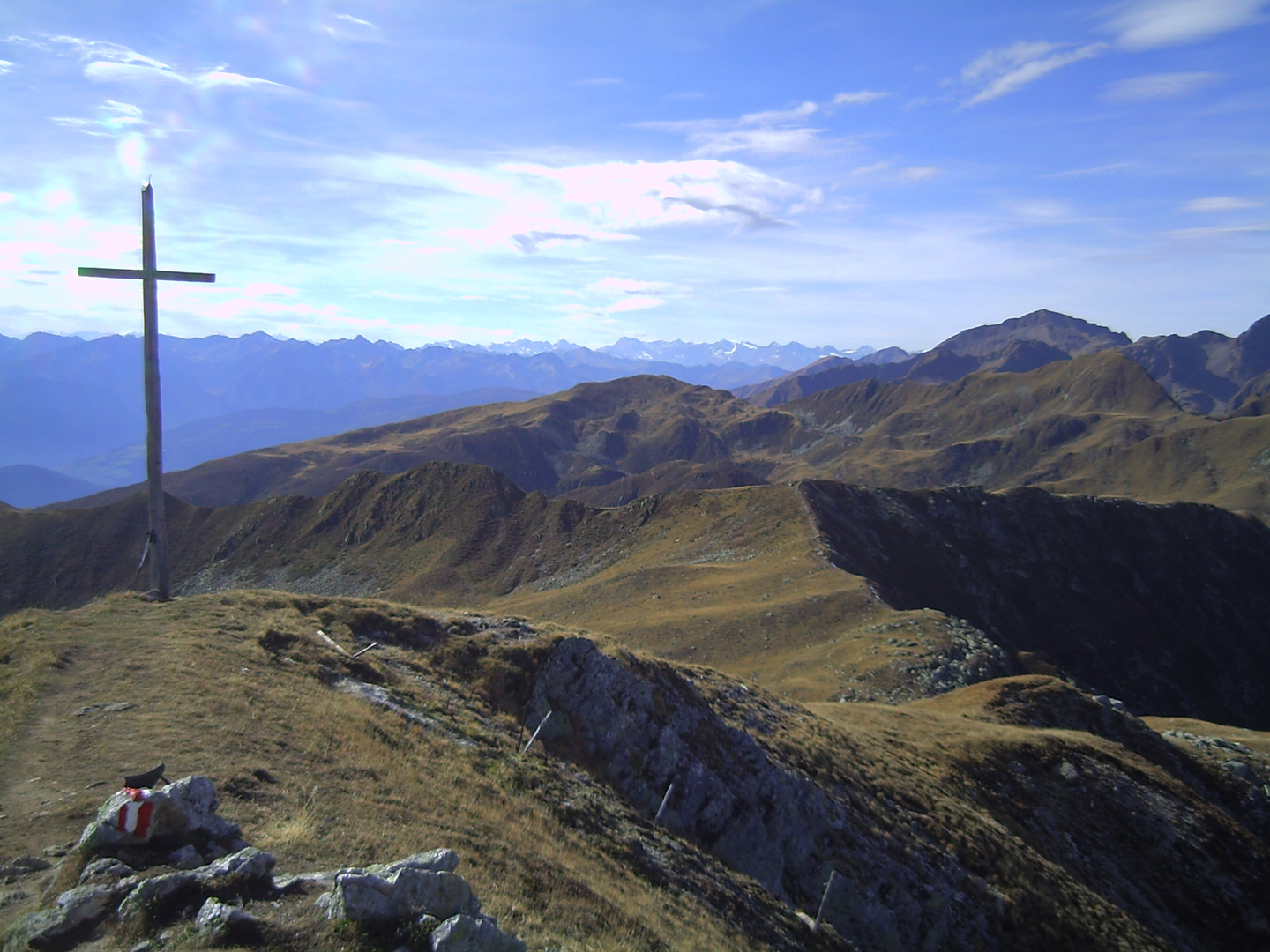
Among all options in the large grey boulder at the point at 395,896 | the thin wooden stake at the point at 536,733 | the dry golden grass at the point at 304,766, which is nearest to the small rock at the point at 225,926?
the dry golden grass at the point at 304,766

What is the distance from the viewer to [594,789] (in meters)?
15.6

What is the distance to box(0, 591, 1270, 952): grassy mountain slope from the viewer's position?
9.91 metres

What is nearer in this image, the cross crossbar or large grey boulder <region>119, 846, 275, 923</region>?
large grey boulder <region>119, 846, 275, 923</region>

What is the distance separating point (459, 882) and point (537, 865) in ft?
11.8

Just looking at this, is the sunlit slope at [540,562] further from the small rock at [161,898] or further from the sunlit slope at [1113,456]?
the sunlit slope at [1113,456]

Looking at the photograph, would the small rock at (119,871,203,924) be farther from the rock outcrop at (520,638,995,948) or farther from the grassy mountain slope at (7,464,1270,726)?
the grassy mountain slope at (7,464,1270,726)

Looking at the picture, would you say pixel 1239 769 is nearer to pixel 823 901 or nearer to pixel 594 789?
pixel 823 901

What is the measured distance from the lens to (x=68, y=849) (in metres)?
7.89

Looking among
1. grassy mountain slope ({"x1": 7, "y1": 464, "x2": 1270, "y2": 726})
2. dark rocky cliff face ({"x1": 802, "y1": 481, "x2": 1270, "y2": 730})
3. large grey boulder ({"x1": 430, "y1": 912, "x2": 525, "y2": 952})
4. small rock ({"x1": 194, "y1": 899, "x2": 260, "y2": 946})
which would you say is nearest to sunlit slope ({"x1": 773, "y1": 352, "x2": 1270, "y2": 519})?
dark rocky cliff face ({"x1": 802, "y1": 481, "x2": 1270, "y2": 730})

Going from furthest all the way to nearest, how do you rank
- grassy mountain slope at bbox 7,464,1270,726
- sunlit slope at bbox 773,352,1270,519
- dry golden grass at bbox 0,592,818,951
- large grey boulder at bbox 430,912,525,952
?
sunlit slope at bbox 773,352,1270,519
grassy mountain slope at bbox 7,464,1270,726
dry golden grass at bbox 0,592,818,951
large grey boulder at bbox 430,912,525,952

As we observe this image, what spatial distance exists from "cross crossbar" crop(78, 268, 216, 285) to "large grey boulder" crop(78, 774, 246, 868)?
44.1ft

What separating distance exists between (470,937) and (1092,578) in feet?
286

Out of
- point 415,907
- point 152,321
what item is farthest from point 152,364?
point 415,907

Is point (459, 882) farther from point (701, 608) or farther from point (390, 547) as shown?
point (390, 547)
